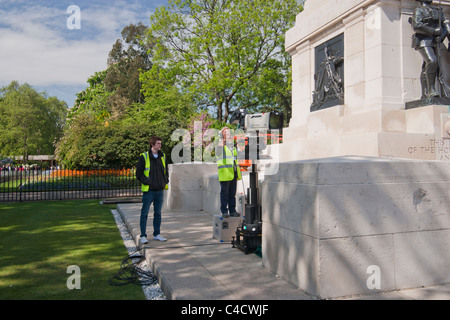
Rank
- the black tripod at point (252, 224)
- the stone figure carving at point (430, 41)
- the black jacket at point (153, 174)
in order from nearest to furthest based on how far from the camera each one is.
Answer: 1. the black tripod at point (252, 224)
2. the black jacket at point (153, 174)
3. the stone figure carving at point (430, 41)

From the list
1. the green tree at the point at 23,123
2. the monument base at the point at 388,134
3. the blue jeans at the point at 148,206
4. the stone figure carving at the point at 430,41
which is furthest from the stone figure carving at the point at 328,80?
the green tree at the point at 23,123

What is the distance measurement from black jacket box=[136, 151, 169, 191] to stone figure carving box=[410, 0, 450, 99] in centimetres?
671

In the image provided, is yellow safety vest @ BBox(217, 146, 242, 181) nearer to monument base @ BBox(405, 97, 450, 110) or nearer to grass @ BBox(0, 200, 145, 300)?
grass @ BBox(0, 200, 145, 300)

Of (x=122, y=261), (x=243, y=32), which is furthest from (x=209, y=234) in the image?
(x=243, y=32)

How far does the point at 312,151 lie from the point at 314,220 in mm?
7324

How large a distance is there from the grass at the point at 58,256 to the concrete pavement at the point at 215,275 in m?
0.55

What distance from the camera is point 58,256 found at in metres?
6.09

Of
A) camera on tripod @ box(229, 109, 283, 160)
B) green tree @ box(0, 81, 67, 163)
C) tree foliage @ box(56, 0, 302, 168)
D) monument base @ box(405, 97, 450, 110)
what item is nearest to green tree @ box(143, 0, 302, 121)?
tree foliage @ box(56, 0, 302, 168)

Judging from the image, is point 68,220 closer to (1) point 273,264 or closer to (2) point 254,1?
(1) point 273,264

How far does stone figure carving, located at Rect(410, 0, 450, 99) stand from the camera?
8672 mm

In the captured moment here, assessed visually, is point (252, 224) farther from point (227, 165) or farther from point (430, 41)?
point (430, 41)

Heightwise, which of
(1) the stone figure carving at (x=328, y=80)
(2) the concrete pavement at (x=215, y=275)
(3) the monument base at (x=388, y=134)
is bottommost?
(2) the concrete pavement at (x=215, y=275)

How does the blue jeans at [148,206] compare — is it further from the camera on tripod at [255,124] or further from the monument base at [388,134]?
the monument base at [388,134]

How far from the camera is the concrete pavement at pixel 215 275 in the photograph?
379 cm
